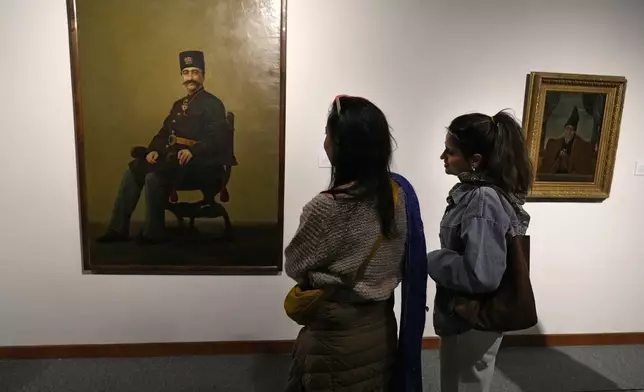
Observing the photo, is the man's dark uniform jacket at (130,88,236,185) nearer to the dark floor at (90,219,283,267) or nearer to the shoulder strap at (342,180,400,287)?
the dark floor at (90,219,283,267)

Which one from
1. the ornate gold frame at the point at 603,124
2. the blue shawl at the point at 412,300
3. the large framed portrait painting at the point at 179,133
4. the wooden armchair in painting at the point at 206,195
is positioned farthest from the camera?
the ornate gold frame at the point at 603,124

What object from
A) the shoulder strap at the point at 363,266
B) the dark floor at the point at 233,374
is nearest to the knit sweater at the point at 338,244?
the shoulder strap at the point at 363,266

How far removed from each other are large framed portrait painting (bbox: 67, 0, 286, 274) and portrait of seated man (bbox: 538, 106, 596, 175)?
155 cm

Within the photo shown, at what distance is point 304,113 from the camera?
86.0 inches

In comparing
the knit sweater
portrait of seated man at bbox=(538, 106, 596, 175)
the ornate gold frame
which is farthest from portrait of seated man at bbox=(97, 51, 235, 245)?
portrait of seated man at bbox=(538, 106, 596, 175)

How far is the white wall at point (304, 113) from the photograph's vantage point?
6.79 feet

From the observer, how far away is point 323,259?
3.57ft

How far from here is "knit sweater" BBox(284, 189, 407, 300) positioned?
3.52ft

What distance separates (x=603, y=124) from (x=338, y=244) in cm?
212

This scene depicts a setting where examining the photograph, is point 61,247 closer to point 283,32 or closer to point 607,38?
point 283,32

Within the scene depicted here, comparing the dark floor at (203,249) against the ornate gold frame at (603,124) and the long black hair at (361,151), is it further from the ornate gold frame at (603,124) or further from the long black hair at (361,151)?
the ornate gold frame at (603,124)

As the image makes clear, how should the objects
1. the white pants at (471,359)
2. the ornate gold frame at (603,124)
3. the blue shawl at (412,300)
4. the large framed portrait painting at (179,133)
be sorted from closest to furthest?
the blue shawl at (412,300), the white pants at (471,359), the large framed portrait painting at (179,133), the ornate gold frame at (603,124)

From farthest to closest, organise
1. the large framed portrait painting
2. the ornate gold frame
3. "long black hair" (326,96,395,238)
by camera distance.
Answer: the ornate gold frame < the large framed portrait painting < "long black hair" (326,96,395,238)

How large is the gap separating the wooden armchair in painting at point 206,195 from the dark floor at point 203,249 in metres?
0.05
